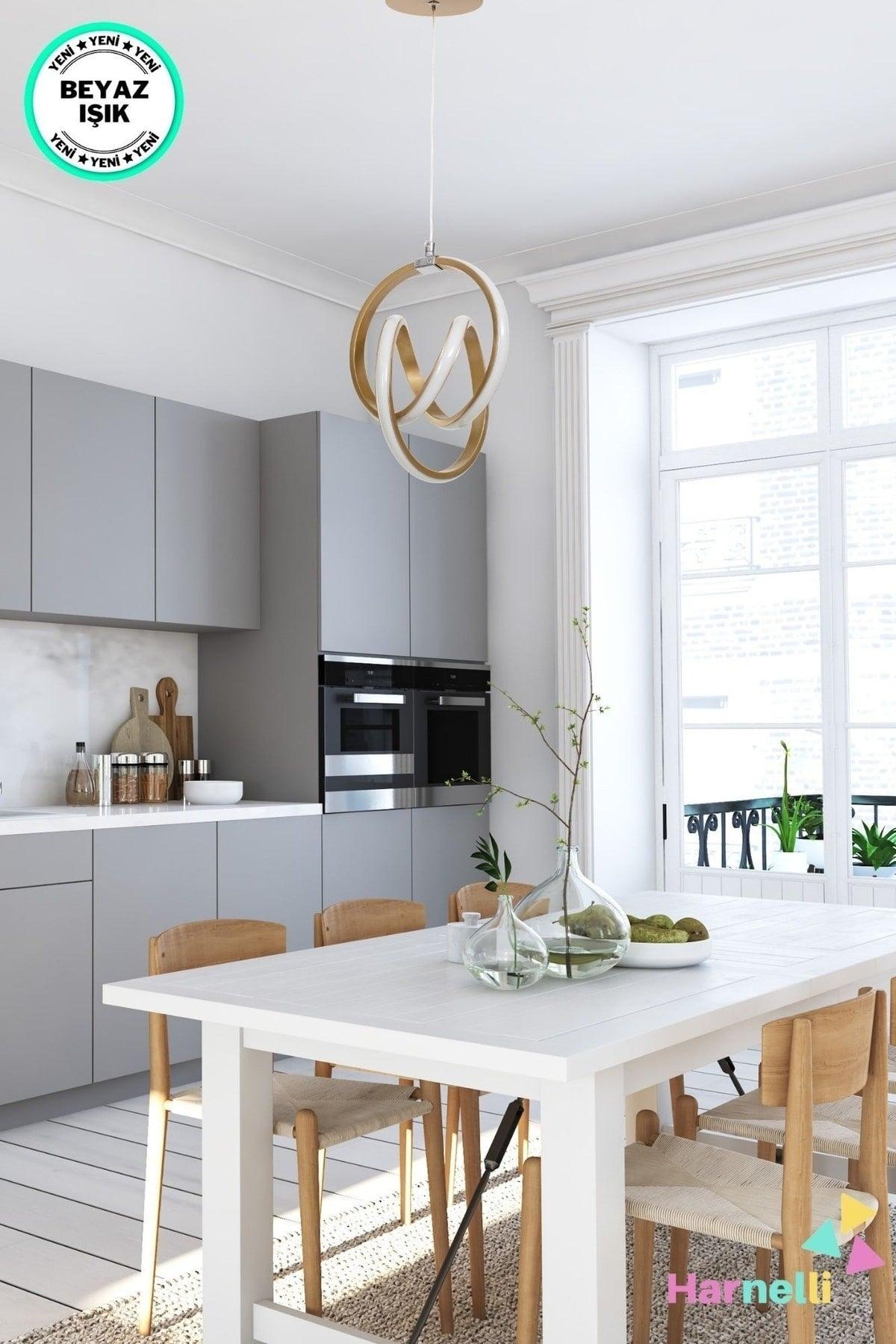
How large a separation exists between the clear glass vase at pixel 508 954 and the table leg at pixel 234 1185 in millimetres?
386

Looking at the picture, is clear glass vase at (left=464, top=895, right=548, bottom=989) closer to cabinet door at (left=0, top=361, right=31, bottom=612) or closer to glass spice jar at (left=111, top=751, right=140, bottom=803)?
cabinet door at (left=0, top=361, right=31, bottom=612)

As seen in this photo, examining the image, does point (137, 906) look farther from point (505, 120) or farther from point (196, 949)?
point (505, 120)

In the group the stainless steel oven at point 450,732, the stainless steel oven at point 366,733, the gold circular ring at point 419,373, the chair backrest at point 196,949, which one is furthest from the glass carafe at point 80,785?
the gold circular ring at point 419,373

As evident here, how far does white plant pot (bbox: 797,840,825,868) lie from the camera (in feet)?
16.7

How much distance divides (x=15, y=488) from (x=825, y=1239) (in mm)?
3052

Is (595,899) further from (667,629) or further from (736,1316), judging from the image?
(667,629)

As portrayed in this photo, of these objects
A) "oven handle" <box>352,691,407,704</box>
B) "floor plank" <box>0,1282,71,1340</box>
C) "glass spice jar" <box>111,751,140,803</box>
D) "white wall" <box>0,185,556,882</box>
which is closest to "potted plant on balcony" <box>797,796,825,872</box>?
"white wall" <box>0,185,556,882</box>

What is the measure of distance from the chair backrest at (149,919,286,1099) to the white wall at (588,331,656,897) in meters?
2.59

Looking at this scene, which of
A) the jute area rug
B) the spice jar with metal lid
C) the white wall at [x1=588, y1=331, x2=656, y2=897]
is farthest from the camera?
the white wall at [x1=588, y1=331, x2=656, y2=897]

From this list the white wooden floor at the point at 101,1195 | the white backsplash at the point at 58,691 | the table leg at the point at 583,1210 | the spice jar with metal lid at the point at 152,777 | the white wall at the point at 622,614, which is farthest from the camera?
the white wall at the point at 622,614

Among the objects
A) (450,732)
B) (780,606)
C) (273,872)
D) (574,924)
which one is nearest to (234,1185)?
(574,924)

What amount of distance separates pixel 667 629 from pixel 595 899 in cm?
336

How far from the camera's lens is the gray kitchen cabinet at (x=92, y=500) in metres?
4.00

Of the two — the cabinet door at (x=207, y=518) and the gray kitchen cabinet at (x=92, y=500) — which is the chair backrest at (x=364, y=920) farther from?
the cabinet door at (x=207, y=518)
